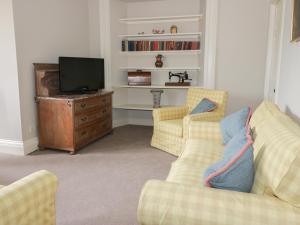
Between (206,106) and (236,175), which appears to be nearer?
(236,175)

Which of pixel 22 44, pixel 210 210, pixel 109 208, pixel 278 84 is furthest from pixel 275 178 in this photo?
pixel 22 44

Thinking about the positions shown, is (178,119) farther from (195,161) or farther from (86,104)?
(195,161)

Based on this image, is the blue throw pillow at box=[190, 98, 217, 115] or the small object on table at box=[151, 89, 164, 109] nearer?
the blue throw pillow at box=[190, 98, 217, 115]

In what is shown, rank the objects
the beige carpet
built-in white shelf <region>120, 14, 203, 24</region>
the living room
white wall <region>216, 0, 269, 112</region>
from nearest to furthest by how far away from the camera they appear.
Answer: the living room, the beige carpet, white wall <region>216, 0, 269, 112</region>, built-in white shelf <region>120, 14, 203, 24</region>

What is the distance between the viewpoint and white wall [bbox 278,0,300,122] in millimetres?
2236

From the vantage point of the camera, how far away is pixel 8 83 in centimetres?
354

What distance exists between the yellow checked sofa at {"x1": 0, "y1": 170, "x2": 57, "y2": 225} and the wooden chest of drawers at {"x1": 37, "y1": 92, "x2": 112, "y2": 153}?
82.4 inches

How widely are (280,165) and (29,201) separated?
125 cm

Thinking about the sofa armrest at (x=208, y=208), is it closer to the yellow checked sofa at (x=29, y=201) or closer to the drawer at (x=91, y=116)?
the yellow checked sofa at (x=29, y=201)

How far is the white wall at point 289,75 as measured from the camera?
7.34ft

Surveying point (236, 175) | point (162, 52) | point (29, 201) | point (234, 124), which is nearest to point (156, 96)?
point (162, 52)

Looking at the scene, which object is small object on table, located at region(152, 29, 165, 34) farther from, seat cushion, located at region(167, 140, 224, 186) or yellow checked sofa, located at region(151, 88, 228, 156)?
seat cushion, located at region(167, 140, 224, 186)

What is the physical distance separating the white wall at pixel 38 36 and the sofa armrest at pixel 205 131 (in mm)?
2258

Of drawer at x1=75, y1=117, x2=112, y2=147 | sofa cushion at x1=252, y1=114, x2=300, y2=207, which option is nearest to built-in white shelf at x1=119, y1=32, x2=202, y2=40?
drawer at x1=75, y1=117, x2=112, y2=147
